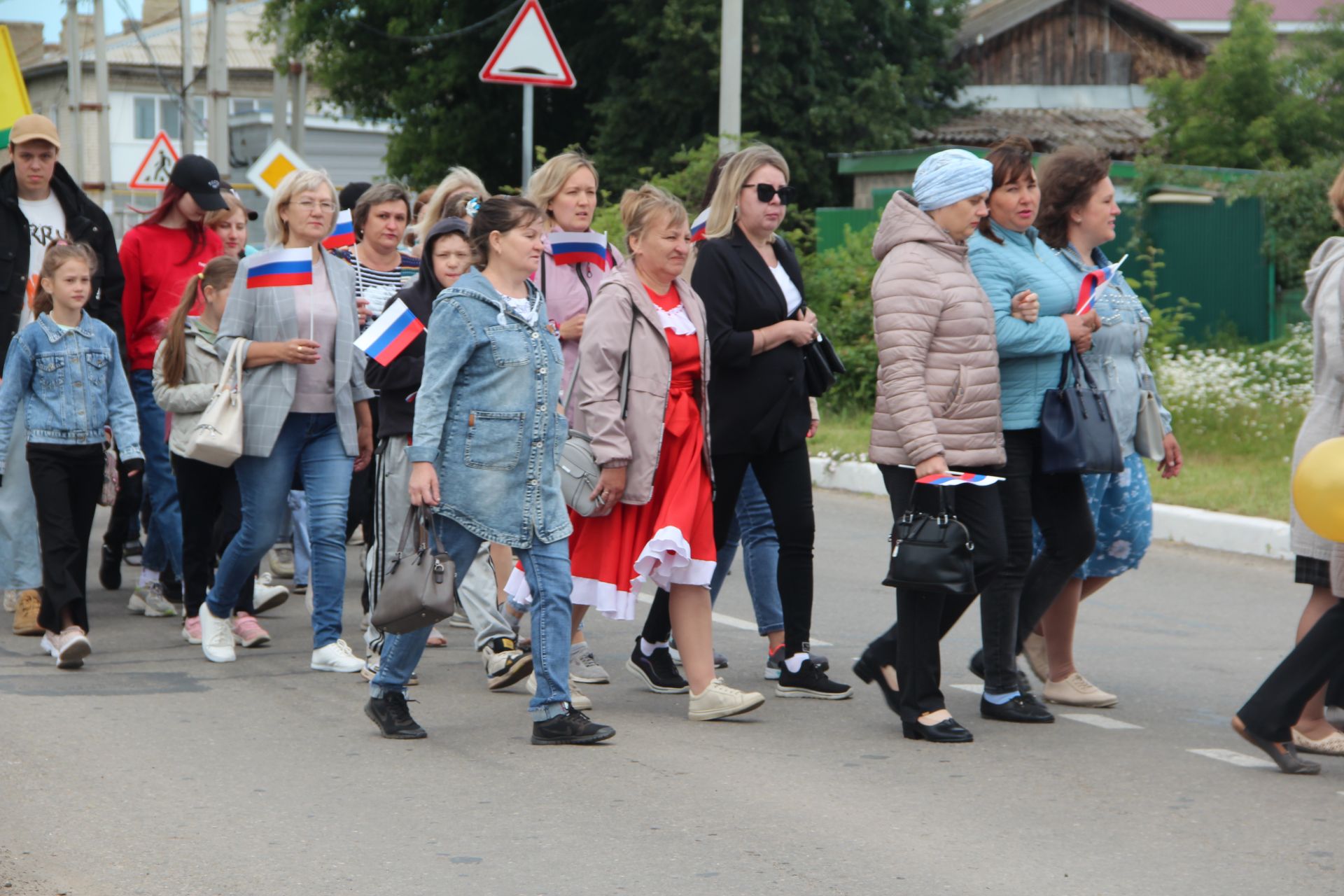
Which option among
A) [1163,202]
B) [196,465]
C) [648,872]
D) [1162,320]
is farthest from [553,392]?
[1163,202]

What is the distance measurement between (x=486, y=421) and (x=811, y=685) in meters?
1.74

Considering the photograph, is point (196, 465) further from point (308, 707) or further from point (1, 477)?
point (308, 707)

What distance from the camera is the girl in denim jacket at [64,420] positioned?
719 cm

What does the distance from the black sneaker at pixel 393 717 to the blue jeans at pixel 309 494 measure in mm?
1068

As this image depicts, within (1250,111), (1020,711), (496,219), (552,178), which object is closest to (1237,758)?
(1020,711)

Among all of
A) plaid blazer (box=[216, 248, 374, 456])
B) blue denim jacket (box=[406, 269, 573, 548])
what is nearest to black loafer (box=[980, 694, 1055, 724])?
blue denim jacket (box=[406, 269, 573, 548])

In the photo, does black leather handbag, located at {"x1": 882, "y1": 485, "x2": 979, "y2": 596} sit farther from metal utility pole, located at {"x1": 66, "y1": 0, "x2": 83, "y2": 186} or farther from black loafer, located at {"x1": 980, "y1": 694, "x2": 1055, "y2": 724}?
metal utility pole, located at {"x1": 66, "y1": 0, "x2": 83, "y2": 186}

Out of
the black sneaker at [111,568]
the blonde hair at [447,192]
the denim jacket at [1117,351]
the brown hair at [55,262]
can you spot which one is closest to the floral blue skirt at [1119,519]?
the denim jacket at [1117,351]

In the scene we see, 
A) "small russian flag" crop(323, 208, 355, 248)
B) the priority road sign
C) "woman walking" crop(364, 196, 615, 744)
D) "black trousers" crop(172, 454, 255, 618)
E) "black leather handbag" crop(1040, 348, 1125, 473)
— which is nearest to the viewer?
"woman walking" crop(364, 196, 615, 744)

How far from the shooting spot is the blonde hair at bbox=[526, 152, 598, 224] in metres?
6.79

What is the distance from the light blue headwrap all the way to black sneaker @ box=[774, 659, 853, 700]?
5.92 feet

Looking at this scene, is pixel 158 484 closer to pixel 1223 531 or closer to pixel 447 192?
pixel 447 192

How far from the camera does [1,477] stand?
7.62m

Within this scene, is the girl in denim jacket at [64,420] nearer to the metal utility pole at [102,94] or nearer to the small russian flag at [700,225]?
the small russian flag at [700,225]
